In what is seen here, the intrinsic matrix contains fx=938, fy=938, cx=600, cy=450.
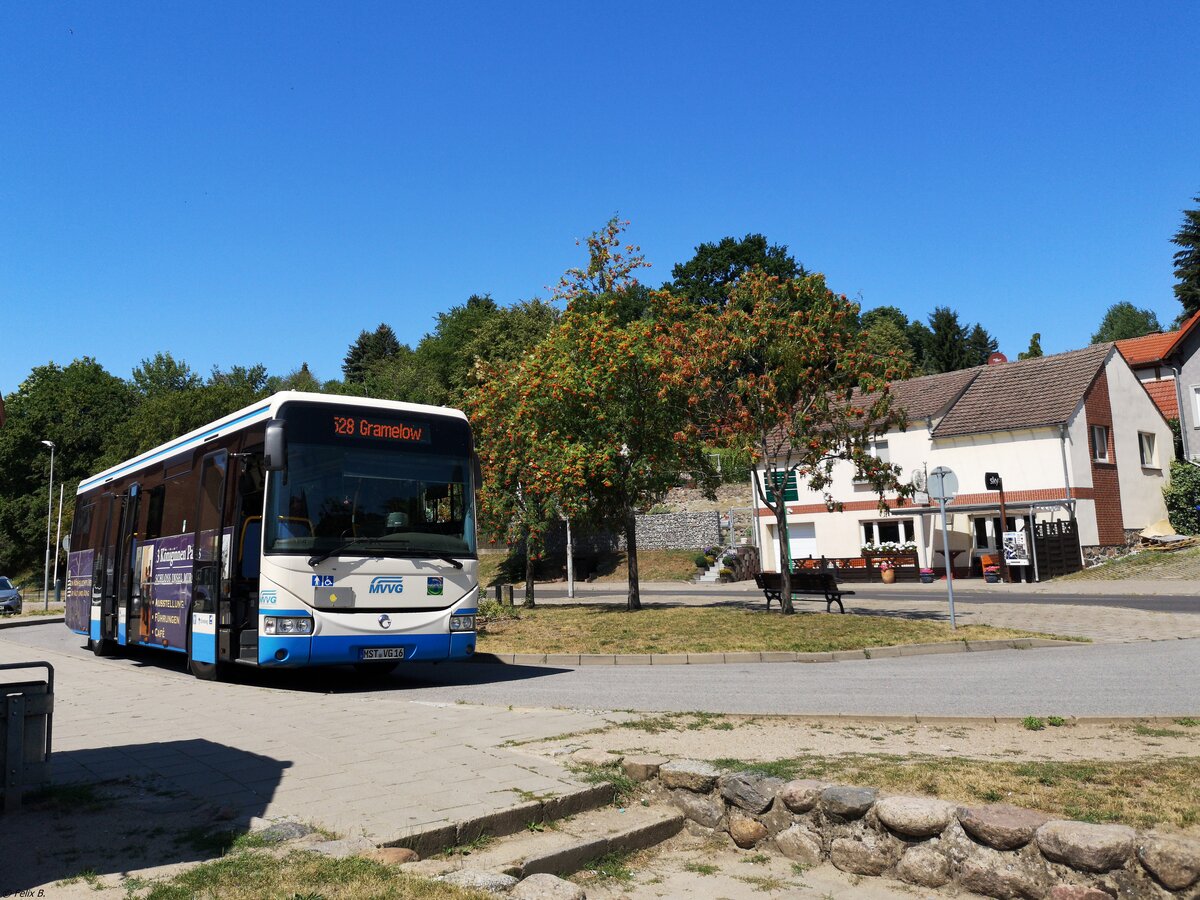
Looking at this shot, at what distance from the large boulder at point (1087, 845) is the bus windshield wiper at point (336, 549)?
866cm

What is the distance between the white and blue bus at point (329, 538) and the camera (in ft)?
37.0

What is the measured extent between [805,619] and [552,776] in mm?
13280

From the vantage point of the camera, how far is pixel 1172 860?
421 centimetres

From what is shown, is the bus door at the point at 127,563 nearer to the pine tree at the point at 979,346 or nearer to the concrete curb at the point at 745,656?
the concrete curb at the point at 745,656

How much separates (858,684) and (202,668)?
8.96 metres

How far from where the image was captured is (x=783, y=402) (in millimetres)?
20188

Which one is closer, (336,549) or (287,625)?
(287,625)

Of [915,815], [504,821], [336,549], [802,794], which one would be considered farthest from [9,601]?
[915,815]

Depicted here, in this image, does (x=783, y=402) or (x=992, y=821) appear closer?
(x=992, y=821)

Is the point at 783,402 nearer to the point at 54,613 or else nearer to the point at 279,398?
the point at 279,398

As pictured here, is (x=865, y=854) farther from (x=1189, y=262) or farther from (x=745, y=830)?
(x=1189, y=262)

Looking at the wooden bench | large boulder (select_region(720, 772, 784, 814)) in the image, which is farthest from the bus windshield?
the wooden bench

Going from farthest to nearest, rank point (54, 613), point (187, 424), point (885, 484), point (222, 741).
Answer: point (187, 424)
point (54, 613)
point (885, 484)
point (222, 741)

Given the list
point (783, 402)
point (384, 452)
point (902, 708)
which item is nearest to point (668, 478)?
point (783, 402)
